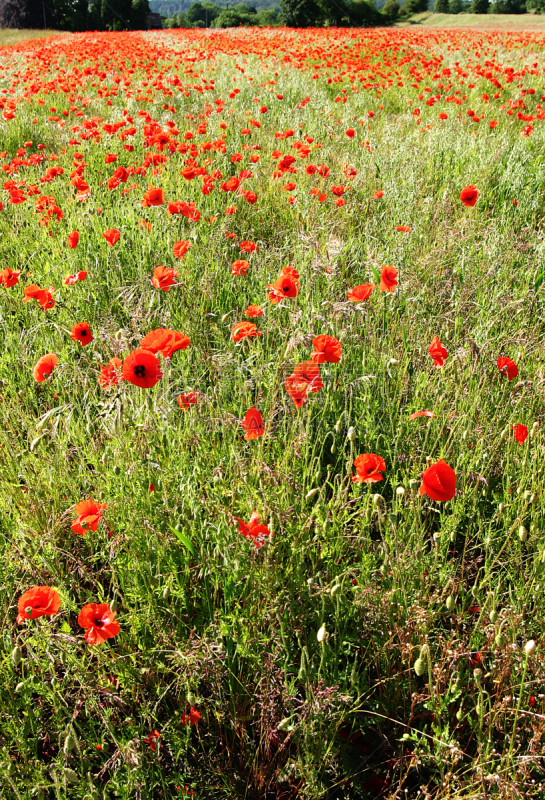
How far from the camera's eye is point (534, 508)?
5.78ft

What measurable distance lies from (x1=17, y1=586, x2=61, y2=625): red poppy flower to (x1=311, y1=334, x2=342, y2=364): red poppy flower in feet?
3.20

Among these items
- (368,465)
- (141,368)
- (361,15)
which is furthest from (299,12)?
(368,465)

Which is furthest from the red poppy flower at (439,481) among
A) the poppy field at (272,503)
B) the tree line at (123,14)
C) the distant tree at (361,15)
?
the distant tree at (361,15)

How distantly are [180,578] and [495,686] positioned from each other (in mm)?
922

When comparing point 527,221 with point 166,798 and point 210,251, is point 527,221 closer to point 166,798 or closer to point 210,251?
point 210,251

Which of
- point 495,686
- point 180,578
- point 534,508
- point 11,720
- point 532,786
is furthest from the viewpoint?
point 534,508

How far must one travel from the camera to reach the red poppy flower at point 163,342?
60.4 inches

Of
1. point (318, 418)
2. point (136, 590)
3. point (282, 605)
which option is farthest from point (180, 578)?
point (318, 418)

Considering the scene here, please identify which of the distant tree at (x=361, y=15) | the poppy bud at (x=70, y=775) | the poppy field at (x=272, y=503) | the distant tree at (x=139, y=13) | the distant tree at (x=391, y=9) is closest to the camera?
the poppy bud at (x=70, y=775)

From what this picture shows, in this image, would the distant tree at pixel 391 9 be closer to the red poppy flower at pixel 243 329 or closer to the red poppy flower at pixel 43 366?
the red poppy flower at pixel 243 329

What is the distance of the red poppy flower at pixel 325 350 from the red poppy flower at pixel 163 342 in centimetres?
41

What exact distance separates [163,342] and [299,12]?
47.1m

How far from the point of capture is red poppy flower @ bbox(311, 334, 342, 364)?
1623 millimetres

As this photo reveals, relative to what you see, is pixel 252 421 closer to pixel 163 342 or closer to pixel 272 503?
pixel 272 503
